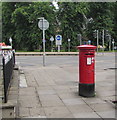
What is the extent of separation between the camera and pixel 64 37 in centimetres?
4225

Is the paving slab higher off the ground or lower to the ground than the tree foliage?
lower

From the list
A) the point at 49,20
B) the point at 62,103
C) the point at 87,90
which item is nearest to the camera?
the point at 62,103

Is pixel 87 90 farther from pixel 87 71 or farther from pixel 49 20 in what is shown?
pixel 49 20

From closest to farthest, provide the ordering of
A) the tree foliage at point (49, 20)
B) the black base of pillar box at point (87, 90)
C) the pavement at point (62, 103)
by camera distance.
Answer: the pavement at point (62, 103), the black base of pillar box at point (87, 90), the tree foliage at point (49, 20)

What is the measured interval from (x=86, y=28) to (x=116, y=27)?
937 centimetres

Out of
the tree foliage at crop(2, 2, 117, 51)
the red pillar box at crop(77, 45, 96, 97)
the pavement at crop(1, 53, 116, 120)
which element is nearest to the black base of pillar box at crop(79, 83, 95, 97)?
the red pillar box at crop(77, 45, 96, 97)

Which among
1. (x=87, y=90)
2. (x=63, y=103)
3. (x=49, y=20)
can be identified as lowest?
(x=63, y=103)

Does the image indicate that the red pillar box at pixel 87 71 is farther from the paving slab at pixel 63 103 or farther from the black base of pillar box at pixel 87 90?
the paving slab at pixel 63 103

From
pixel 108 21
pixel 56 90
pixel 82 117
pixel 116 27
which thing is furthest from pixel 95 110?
pixel 116 27

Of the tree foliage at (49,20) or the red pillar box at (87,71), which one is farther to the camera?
the tree foliage at (49,20)

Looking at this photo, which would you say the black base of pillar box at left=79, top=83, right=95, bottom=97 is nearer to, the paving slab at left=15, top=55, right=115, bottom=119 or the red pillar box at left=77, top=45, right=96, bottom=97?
the red pillar box at left=77, top=45, right=96, bottom=97

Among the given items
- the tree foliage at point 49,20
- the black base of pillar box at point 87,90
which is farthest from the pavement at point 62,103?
the tree foliage at point 49,20

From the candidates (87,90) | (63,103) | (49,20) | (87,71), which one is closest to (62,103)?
(63,103)

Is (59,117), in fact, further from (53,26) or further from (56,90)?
(53,26)
